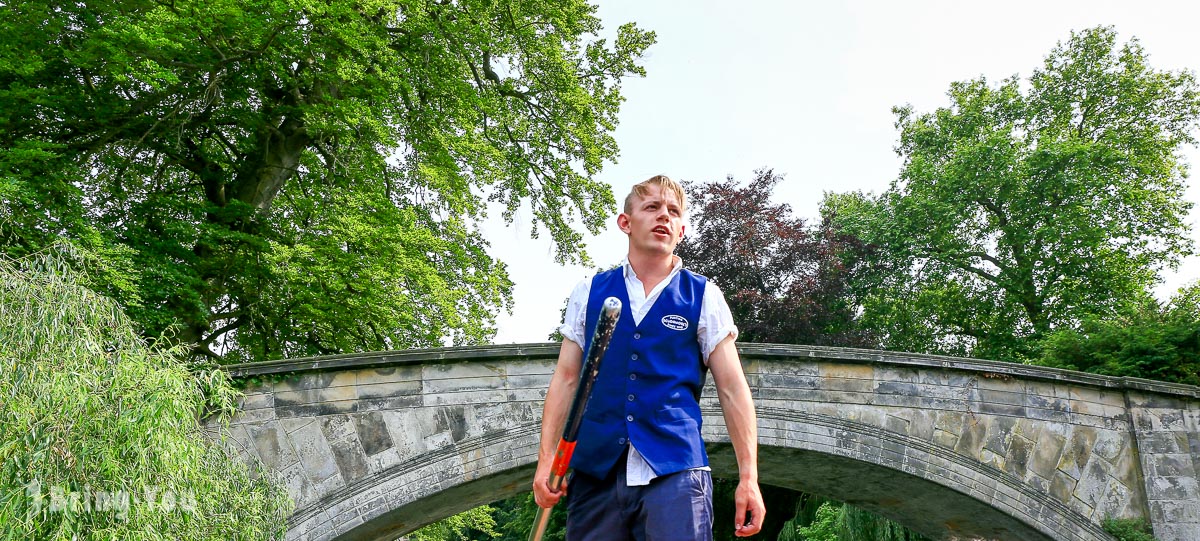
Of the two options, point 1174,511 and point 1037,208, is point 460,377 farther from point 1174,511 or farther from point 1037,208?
point 1037,208

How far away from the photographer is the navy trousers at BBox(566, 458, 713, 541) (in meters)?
2.03

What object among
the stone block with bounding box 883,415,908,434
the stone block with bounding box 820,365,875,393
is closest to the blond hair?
the stone block with bounding box 820,365,875,393

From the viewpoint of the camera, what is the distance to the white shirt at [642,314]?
7.16 feet

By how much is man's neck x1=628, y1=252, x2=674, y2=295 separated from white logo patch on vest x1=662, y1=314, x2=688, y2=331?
0.39 ft

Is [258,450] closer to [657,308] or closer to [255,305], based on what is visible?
[255,305]

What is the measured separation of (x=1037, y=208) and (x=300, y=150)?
36.6ft

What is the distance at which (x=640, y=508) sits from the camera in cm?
209

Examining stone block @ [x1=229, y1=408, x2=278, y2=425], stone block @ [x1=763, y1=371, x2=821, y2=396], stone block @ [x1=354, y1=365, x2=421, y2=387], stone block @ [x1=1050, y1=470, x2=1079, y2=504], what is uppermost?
stone block @ [x1=763, y1=371, x2=821, y2=396]

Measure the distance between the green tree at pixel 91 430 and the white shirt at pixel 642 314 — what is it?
2.84 meters

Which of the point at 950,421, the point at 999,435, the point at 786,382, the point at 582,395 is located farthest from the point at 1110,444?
the point at 582,395

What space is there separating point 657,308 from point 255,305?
788 centimetres

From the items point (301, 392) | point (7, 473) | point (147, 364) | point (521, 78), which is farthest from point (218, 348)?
point (7, 473)

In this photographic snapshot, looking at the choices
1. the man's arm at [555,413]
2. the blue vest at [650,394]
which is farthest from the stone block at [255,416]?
the blue vest at [650,394]

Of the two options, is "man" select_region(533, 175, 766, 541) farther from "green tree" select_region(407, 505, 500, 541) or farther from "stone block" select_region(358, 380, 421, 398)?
"green tree" select_region(407, 505, 500, 541)
